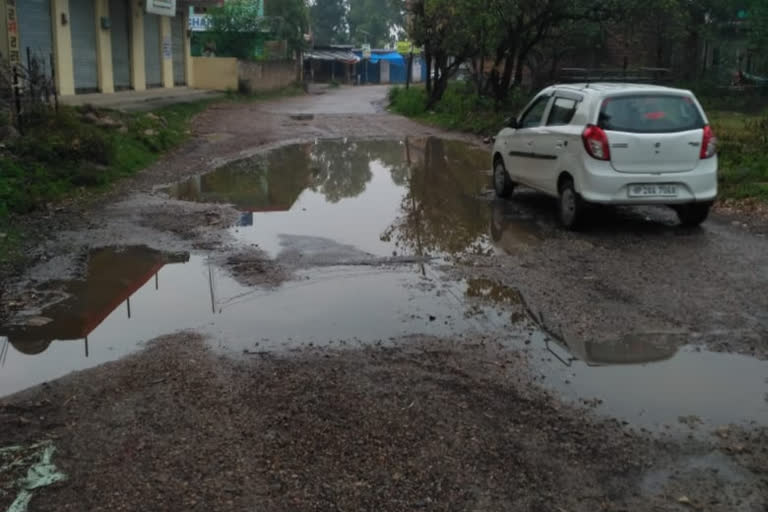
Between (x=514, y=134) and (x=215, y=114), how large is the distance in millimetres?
19322

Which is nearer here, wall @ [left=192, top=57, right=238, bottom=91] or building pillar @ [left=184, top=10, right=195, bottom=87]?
building pillar @ [left=184, top=10, right=195, bottom=87]

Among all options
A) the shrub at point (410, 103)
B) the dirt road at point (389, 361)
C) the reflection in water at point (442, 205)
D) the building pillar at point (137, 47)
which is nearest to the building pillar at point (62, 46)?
the building pillar at point (137, 47)

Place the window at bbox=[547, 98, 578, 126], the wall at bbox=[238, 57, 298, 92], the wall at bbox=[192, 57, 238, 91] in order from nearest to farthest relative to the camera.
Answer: the window at bbox=[547, 98, 578, 126], the wall at bbox=[192, 57, 238, 91], the wall at bbox=[238, 57, 298, 92]

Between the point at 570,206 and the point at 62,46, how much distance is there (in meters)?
19.4

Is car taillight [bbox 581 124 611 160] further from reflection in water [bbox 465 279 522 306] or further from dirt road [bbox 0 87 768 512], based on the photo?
reflection in water [bbox 465 279 522 306]

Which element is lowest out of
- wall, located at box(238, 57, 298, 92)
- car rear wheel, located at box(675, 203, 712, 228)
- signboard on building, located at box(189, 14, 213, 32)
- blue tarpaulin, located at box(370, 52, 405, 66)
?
car rear wheel, located at box(675, 203, 712, 228)

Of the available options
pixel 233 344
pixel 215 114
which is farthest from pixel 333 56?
pixel 233 344

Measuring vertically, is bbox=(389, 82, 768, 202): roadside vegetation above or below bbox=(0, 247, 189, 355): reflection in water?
above

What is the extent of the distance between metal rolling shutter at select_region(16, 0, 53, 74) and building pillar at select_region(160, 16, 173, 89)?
34.7 feet

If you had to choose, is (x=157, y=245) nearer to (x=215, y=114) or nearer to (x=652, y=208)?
(x=652, y=208)

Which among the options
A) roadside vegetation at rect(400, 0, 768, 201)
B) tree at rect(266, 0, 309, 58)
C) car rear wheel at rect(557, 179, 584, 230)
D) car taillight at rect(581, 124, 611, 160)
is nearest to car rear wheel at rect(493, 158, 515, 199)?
car rear wheel at rect(557, 179, 584, 230)

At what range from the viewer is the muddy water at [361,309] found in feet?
17.4

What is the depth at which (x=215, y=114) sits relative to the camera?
2902 cm

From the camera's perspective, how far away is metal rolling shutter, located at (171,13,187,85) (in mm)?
36344
